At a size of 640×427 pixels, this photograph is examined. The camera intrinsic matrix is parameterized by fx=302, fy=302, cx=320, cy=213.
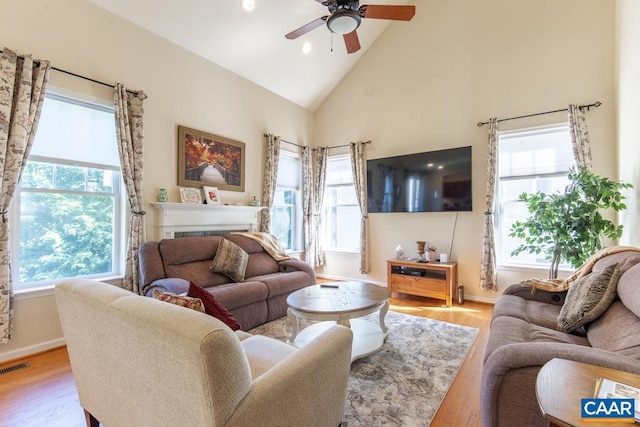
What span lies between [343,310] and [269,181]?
10.3 ft

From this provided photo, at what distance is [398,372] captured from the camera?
242 cm

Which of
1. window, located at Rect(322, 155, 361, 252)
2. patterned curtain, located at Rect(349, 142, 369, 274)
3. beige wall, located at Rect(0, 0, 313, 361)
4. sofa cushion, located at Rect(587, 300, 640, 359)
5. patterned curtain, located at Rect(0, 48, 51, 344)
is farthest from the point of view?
window, located at Rect(322, 155, 361, 252)

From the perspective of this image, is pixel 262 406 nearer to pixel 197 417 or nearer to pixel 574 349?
pixel 197 417

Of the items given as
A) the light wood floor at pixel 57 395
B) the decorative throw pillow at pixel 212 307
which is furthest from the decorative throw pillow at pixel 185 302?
the light wood floor at pixel 57 395

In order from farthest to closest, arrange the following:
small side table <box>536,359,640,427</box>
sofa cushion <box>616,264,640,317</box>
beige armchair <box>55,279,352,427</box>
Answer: sofa cushion <box>616,264,640,317</box>, beige armchair <box>55,279,352,427</box>, small side table <box>536,359,640,427</box>

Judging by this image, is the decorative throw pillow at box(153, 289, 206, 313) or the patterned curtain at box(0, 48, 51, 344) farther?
the patterned curtain at box(0, 48, 51, 344)

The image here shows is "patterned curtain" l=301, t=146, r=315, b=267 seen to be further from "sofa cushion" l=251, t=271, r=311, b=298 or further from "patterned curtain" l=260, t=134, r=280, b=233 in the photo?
"sofa cushion" l=251, t=271, r=311, b=298

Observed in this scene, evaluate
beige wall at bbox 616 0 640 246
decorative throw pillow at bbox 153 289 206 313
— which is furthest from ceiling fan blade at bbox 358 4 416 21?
decorative throw pillow at bbox 153 289 206 313

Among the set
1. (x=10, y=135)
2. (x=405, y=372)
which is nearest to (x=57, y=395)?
(x=10, y=135)

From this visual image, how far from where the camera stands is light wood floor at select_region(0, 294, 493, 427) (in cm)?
190

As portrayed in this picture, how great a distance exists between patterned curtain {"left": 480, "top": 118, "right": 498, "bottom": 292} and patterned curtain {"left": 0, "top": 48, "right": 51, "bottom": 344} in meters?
5.14

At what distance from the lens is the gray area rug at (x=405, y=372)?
6.31 ft

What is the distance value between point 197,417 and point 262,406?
22cm

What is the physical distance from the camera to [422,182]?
4.73 m
